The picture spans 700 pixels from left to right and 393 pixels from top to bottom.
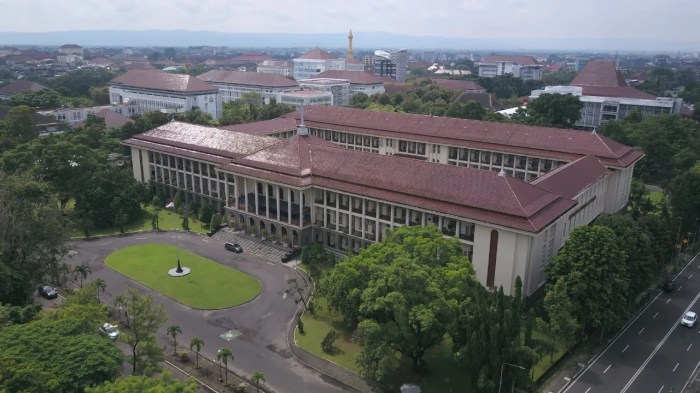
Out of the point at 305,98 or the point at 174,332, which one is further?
the point at 305,98

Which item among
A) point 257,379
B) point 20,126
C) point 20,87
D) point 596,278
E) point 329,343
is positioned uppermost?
point 20,126

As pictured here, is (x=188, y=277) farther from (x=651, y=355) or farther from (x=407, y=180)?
(x=651, y=355)

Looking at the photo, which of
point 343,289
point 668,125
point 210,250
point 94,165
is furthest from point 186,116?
point 668,125

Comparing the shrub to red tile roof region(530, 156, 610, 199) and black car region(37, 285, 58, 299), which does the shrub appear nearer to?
red tile roof region(530, 156, 610, 199)

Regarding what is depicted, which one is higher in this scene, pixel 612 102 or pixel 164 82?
pixel 164 82

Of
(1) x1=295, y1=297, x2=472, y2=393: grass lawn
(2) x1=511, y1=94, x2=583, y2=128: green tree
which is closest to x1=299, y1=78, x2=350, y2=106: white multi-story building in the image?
(2) x1=511, y1=94, x2=583, y2=128: green tree

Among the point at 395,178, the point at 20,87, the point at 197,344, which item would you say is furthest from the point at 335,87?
the point at 197,344

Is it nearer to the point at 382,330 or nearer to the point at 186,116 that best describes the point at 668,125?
the point at 382,330
